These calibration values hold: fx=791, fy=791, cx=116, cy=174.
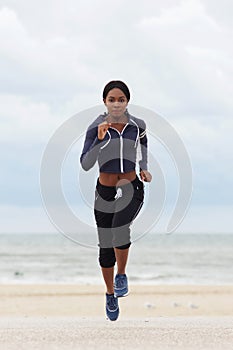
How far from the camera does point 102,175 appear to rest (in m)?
8.44

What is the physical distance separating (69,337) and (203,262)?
40.5m

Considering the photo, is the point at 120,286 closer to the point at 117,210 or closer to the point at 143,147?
the point at 117,210

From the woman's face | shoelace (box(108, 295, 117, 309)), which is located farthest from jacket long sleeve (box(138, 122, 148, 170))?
shoelace (box(108, 295, 117, 309))

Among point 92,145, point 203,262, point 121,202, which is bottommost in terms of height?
point 121,202

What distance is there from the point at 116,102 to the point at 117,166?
→ 2.21 feet

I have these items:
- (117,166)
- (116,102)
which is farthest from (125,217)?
(116,102)

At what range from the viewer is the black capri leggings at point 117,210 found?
8.35 metres

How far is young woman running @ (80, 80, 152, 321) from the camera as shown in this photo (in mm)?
8242

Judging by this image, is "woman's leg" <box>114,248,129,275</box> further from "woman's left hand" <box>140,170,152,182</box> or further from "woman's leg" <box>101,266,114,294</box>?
"woman's left hand" <box>140,170,152,182</box>

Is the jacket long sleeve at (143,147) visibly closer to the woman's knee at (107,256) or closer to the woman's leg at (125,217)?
the woman's leg at (125,217)

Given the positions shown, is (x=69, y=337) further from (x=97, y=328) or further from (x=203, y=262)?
(x=203, y=262)

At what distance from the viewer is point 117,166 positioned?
8.34 metres

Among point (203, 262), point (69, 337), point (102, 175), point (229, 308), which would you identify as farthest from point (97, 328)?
point (203, 262)

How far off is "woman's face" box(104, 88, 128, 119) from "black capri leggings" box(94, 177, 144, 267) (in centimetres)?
74
